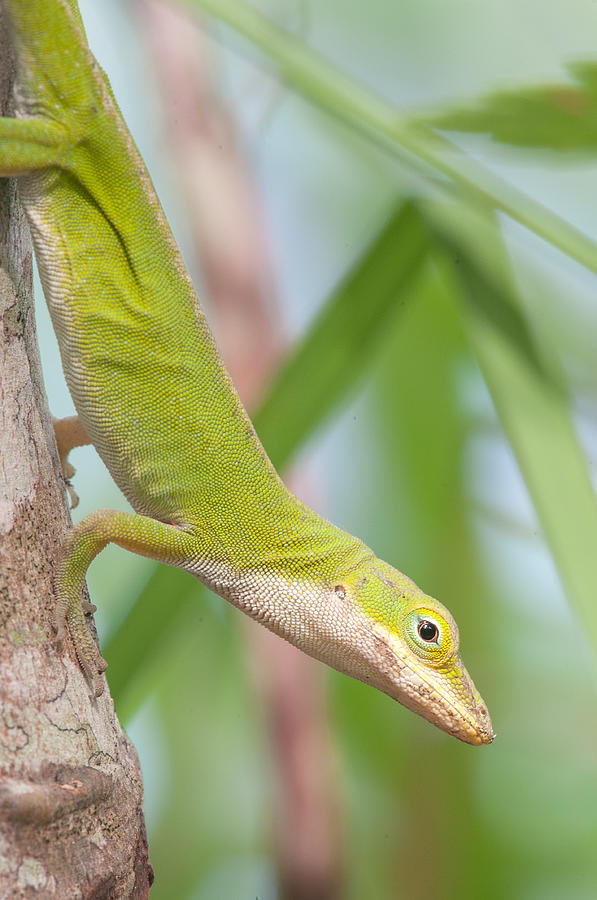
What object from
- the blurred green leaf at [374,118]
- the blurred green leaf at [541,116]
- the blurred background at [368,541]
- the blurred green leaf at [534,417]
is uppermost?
the blurred green leaf at [541,116]

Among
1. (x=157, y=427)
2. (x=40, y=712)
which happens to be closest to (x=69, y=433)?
(x=157, y=427)

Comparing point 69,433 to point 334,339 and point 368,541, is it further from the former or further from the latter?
point 368,541

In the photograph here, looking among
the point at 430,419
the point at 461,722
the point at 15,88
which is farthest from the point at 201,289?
the point at 461,722

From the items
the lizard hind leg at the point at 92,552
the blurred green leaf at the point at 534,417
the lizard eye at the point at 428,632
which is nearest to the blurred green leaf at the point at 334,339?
the blurred green leaf at the point at 534,417

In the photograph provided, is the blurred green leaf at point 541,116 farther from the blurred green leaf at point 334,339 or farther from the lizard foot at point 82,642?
the lizard foot at point 82,642

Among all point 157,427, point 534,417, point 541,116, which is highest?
point 541,116

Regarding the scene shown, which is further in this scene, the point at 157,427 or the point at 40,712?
the point at 157,427

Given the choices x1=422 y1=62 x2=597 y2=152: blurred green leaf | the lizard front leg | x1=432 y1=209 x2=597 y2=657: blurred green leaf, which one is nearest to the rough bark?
the lizard front leg
